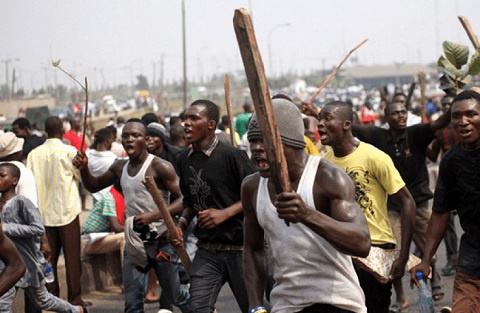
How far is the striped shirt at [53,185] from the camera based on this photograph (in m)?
9.32

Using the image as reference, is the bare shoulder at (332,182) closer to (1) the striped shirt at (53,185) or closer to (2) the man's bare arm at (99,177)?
(2) the man's bare arm at (99,177)

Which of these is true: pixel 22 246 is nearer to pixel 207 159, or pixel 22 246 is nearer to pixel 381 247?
Answer: pixel 207 159

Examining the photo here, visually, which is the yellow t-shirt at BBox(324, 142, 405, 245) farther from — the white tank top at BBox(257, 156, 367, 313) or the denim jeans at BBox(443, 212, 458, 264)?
the denim jeans at BBox(443, 212, 458, 264)

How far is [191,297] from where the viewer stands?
259 inches

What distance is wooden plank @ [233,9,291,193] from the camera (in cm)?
347

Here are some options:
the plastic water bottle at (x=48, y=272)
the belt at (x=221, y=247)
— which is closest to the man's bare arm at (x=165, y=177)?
the belt at (x=221, y=247)

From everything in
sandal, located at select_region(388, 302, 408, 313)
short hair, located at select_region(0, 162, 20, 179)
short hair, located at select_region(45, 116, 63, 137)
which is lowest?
sandal, located at select_region(388, 302, 408, 313)

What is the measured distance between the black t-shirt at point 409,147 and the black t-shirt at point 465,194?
2.56 m

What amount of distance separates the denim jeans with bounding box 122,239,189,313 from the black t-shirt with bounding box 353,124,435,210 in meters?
2.00

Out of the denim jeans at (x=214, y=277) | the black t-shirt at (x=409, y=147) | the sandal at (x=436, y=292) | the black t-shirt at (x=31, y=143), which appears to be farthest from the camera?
the black t-shirt at (x=31, y=143)

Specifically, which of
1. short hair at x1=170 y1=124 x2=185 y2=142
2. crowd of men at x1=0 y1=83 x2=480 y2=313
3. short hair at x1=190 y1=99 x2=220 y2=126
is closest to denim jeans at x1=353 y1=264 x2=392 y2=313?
crowd of men at x1=0 y1=83 x2=480 y2=313

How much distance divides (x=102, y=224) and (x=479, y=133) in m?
5.96

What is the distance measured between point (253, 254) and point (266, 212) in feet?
1.44

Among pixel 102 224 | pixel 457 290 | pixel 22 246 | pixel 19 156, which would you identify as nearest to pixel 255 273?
pixel 457 290
